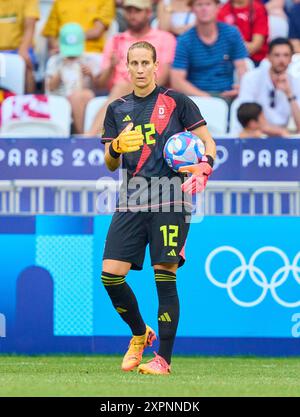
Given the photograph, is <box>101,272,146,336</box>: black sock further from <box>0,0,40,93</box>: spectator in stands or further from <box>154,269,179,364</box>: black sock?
<box>0,0,40,93</box>: spectator in stands

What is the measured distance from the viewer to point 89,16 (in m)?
14.4

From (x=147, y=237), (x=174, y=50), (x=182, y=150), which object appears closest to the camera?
(x=182, y=150)

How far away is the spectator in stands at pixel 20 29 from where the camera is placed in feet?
46.0

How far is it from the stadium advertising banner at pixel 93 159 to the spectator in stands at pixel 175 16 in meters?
3.71

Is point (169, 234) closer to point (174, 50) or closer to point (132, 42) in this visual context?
point (132, 42)

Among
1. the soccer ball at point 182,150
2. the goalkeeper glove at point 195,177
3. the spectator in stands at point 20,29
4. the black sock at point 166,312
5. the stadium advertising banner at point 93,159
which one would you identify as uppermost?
the spectator in stands at point 20,29

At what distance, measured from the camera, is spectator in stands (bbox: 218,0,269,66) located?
14.2 meters

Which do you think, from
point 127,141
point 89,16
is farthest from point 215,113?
point 127,141

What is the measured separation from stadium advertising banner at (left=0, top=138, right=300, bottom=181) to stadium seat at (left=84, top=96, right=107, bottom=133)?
6.23 ft

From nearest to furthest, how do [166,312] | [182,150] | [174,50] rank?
[182,150] < [166,312] < [174,50]

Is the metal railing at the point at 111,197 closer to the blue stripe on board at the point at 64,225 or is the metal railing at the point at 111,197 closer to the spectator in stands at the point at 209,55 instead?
the blue stripe on board at the point at 64,225

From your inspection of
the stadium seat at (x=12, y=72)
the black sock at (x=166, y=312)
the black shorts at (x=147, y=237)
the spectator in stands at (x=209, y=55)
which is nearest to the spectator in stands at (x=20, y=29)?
the stadium seat at (x=12, y=72)

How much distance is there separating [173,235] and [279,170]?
3.13m

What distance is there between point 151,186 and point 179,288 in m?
2.14
